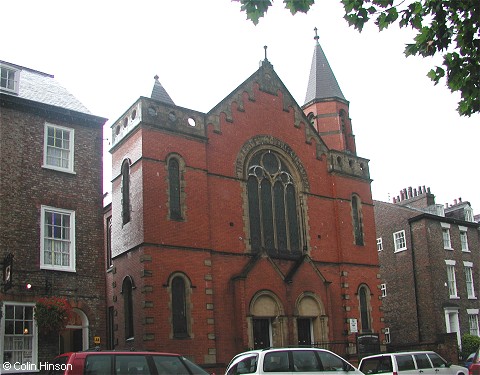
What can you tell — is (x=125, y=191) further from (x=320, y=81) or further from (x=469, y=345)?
(x=469, y=345)

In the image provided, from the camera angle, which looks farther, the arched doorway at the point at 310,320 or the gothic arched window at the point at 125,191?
the arched doorway at the point at 310,320

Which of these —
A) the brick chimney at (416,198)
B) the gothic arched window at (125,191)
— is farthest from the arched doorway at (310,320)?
the brick chimney at (416,198)

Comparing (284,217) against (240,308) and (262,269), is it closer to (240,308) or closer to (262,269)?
(262,269)

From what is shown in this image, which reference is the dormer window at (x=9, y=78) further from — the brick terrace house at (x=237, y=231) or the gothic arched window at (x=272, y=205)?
the gothic arched window at (x=272, y=205)

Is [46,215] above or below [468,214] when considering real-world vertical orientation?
below

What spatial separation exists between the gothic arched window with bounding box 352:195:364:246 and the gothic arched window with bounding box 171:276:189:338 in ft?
38.5

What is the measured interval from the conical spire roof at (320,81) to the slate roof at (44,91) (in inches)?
658

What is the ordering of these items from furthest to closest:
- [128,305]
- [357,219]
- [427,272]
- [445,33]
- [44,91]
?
[427,272] < [357,219] < [128,305] < [44,91] < [445,33]

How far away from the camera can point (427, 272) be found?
41250mm

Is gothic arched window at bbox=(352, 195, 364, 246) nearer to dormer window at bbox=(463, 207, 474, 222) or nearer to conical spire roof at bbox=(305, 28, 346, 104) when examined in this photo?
conical spire roof at bbox=(305, 28, 346, 104)

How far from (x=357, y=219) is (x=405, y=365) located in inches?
563

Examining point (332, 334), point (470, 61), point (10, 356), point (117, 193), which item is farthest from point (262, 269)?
point (470, 61)

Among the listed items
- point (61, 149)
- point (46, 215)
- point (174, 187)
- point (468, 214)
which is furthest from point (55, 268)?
point (468, 214)

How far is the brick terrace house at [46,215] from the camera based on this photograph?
19625 mm
